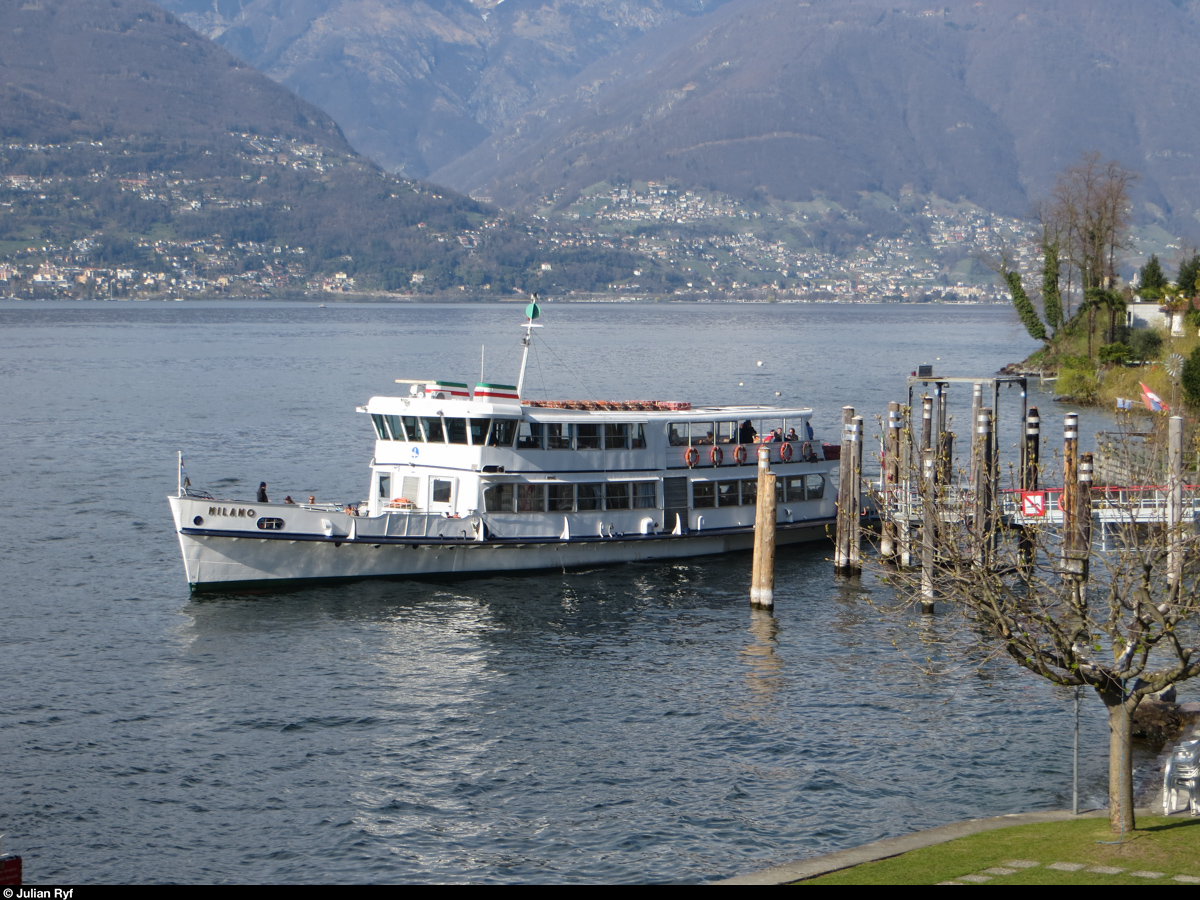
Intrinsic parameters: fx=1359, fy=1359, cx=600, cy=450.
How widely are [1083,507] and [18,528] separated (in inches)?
1693

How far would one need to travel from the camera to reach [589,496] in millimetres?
48625

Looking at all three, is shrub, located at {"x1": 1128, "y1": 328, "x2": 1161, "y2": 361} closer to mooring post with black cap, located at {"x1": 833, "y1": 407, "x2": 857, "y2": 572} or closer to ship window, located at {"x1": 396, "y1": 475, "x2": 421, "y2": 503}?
mooring post with black cap, located at {"x1": 833, "y1": 407, "x2": 857, "y2": 572}

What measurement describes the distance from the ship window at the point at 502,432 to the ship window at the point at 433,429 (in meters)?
1.75

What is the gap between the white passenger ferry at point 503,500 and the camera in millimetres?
44156

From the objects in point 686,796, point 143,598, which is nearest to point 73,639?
point 143,598

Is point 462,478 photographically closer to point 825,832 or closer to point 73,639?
point 73,639

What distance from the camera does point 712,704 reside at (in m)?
34.2

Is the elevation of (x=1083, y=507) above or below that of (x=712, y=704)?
above

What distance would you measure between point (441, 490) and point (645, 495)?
301 inches

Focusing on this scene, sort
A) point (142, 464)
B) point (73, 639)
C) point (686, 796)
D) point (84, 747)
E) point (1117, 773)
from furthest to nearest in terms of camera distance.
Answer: point (142, 464)
point (73, 639)
point (84, 747)
point (686, 796)
point (1117, 773)

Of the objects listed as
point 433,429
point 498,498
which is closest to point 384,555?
point 498,498

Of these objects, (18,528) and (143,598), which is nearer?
(143,598)

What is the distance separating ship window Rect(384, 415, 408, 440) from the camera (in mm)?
46906

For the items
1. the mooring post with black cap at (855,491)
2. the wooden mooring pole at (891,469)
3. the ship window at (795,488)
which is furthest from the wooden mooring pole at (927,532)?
the ship window at (795,488)
